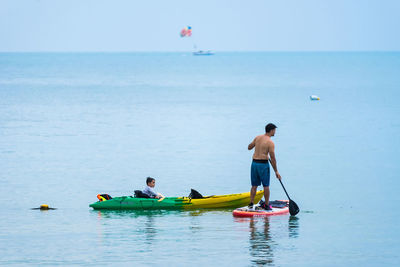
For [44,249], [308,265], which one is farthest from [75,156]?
[308,265]

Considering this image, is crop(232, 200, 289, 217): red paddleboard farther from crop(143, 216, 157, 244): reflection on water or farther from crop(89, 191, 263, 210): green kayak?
crop(143, 216, 157, 244): reflection on water

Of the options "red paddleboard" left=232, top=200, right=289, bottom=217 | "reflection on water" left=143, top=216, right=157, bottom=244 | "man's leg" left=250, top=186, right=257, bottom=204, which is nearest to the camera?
"reflection on water" left=143, top=216, right=157, bottom=244

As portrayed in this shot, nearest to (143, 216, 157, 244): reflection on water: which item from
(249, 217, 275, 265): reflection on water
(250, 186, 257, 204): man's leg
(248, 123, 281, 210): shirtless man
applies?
(249, 217, 275, 265): reflection on water

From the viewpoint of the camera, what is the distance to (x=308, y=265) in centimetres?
1403

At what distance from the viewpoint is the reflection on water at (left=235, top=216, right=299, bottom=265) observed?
563 inches

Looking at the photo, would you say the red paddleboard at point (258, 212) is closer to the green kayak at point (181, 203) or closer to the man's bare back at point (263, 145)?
the green kayak at point (181, 203)

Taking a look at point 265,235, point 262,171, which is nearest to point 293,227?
point 265,235

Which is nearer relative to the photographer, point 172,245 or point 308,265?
point 308,265

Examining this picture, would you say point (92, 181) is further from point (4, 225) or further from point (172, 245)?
point (172, 245)

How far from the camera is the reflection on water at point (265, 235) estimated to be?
14.3m

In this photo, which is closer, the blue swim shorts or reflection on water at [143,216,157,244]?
reflection on water at [143,216,157,244]

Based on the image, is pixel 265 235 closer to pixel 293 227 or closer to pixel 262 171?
pixel 293 227

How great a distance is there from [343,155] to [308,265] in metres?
17.4

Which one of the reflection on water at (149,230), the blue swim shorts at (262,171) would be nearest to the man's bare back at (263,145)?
the blue swim shorts at (262,171)
